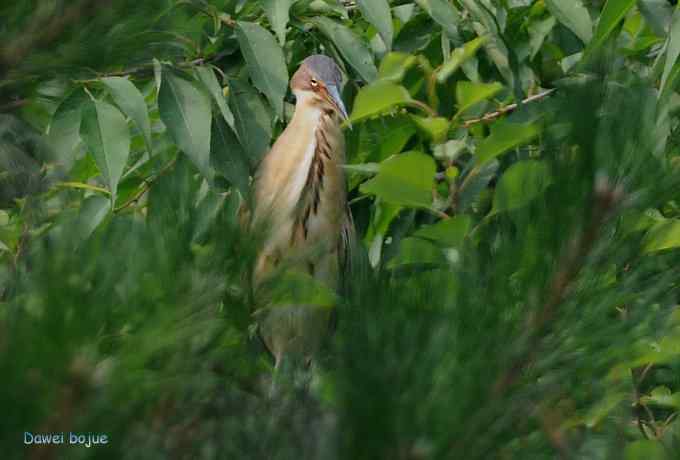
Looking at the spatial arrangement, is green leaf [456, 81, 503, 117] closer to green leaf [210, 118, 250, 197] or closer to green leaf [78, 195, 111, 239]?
green leaf [210, 118, 250, 197]

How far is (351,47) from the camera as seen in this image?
7.45 ft

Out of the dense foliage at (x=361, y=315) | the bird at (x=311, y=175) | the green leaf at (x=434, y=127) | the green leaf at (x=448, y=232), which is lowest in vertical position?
the bird at (x=311, y=175)

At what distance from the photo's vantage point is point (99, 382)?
775 mm

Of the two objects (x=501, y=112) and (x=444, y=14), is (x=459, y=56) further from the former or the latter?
(x=501, y=112)

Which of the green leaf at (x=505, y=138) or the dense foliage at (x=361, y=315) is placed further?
the green leaf at (x=505, y=138)

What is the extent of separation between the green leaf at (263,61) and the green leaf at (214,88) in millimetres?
65

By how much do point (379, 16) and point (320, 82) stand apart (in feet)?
1.65

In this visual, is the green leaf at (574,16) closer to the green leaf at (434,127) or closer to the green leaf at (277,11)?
the green leaf at (434,127)

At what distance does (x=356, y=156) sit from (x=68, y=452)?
1.77 m

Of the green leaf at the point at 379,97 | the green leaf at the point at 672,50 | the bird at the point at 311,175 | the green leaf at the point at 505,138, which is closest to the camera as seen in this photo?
the green leaf at the point at 505,138

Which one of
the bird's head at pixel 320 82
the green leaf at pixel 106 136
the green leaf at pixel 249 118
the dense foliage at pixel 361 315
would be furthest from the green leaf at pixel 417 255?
the bird's head at pixel 320 82

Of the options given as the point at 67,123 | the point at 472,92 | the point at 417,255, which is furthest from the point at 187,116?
the point at 417,255

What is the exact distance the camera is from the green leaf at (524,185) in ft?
2.93

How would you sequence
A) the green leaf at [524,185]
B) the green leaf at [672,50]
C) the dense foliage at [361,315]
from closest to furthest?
1. the dense foliage at [361,315]
2. the green leaf at [524,185]
3. the green leaf at [672,50]
